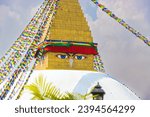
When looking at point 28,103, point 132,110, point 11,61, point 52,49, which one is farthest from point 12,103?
point 52,49

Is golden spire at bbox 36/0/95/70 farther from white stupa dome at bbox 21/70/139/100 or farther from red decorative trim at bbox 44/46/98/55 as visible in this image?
white stupa dome at bbox 21/70/139/100

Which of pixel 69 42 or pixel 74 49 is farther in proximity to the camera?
pixel 74 49

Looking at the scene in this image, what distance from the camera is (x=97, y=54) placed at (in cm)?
2912

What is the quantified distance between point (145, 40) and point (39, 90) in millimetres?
20048

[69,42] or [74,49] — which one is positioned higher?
[69,42]

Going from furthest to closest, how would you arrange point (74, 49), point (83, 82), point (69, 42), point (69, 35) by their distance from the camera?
1. point (69, 35)
2. point (74, 49)
3. point (69, 42)
4. point (83, 82)

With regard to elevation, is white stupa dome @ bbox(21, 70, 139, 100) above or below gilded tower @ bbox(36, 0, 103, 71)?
below

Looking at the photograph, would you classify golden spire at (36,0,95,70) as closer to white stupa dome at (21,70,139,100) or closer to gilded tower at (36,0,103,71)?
gilded tower at (36,0,103,71)

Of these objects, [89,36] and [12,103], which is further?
[89,36]

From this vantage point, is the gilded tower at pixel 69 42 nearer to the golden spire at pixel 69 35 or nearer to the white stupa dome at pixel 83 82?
the golden spire at pixel 69 35

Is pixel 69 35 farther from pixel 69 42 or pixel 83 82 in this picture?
pixel 83 82

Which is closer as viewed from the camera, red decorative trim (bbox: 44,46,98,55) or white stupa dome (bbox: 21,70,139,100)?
white stupa dome (bbox: 21,70,139,100)

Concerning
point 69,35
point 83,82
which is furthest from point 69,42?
point 83,82

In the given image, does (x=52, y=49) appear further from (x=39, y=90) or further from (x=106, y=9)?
(x=39, y=90)
